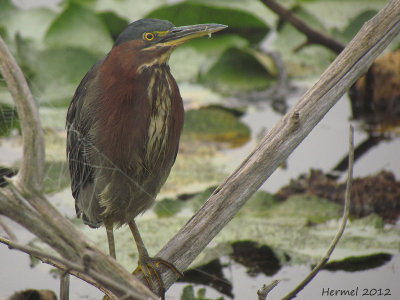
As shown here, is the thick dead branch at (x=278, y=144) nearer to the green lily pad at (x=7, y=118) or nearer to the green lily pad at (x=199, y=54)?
the green lily pad at (x=7, y=118)

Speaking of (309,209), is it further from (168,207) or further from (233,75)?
(233,75)

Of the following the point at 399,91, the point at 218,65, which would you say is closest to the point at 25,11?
the point at 218,65

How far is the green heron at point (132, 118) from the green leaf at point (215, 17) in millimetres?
2487

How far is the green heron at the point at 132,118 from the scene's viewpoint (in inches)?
104

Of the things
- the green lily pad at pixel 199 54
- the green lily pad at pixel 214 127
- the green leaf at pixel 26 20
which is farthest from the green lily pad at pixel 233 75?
the green leaf at pixel 26 20

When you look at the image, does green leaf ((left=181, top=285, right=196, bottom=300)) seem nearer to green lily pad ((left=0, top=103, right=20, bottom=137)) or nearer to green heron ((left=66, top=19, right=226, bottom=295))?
green heron ((left=66, top=19, right=226, bottom=295))

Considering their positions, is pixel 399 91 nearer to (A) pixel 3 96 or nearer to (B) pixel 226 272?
(B) pixel 226 272

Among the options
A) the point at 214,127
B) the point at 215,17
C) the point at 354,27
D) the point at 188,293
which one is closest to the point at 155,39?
the point at 188,293

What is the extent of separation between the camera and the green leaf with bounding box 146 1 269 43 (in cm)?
521

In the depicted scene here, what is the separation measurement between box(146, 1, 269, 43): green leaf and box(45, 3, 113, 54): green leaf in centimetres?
40

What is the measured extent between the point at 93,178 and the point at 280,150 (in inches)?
31.6

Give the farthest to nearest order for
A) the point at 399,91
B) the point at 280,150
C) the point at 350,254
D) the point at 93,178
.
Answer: the point at 399,91, the point at 350,254, the point at 93,178, the point at 280,150

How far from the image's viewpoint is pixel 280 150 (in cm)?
254

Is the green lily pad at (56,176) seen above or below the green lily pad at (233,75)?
above
